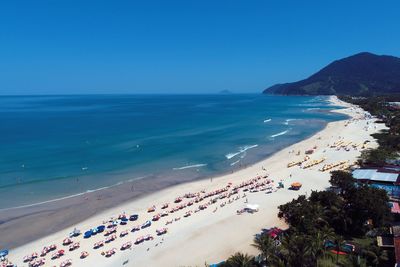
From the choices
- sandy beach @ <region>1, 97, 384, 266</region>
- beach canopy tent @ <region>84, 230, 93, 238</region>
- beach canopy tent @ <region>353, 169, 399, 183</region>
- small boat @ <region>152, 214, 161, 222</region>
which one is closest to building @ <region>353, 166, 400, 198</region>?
beach canopy tent @ <region>353, 169, 399, 183</region>

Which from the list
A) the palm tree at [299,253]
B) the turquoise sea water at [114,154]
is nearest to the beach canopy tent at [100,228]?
the turquoise sea water at [114,154]

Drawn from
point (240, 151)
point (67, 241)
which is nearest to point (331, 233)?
point (67, 241)

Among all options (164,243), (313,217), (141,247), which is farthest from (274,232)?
(141,247)

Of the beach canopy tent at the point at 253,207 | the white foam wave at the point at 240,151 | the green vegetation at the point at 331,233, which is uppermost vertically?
the green vegetation at the point at 331,233

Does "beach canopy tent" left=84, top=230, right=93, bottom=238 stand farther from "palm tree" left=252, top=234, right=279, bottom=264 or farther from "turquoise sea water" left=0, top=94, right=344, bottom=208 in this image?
"palm tree" left=252, top=234, right=279, bottom=264

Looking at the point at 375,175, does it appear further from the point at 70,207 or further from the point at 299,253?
the point at 70,207

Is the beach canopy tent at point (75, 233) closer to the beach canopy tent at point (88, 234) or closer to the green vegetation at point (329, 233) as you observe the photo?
the beach canopy tent at point (88, 234)
